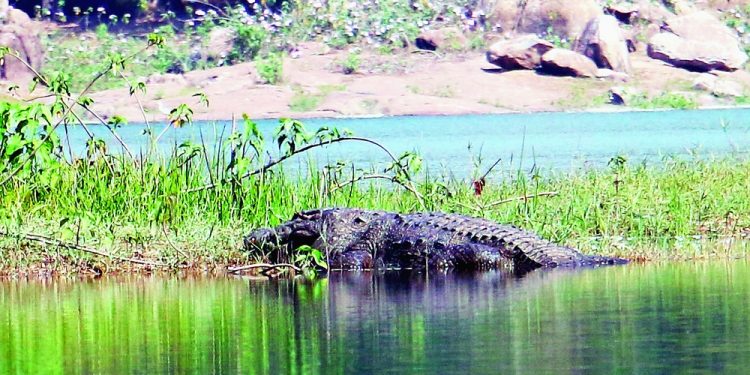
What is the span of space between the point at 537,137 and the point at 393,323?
2635 cm

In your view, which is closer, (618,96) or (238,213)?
(238,213)

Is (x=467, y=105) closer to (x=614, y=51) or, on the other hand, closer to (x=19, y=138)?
(x=614, y=51)

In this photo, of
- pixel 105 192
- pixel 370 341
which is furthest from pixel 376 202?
pixel 370 341

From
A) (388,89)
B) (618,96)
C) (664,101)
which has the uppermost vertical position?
(388,89)

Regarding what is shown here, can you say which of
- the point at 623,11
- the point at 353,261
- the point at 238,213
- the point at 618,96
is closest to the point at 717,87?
the point at 618,96

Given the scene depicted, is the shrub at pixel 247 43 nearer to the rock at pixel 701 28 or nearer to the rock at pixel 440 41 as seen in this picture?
the rock at pixel 440 41

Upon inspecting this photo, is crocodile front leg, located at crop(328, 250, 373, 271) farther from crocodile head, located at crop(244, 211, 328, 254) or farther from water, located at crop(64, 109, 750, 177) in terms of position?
water, located at crop(64, 109, 750, 177)

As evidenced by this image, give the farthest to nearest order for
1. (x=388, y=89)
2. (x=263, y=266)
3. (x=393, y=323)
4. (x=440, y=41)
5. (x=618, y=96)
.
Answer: (x=440, y=41), (x=618, y=96), (x=388, y=89), (x=263, y=266), (x=393, y=323)

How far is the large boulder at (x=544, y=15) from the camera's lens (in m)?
53.3

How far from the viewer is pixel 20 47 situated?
51.1 metres

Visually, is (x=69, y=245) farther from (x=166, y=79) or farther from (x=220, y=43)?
(x=220, y=43)

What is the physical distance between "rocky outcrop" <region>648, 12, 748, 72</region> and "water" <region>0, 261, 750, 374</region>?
134 feet

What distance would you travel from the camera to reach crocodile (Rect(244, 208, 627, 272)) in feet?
36.2

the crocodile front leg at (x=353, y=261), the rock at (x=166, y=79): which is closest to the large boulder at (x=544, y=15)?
the rock at (x=166, y=79)
